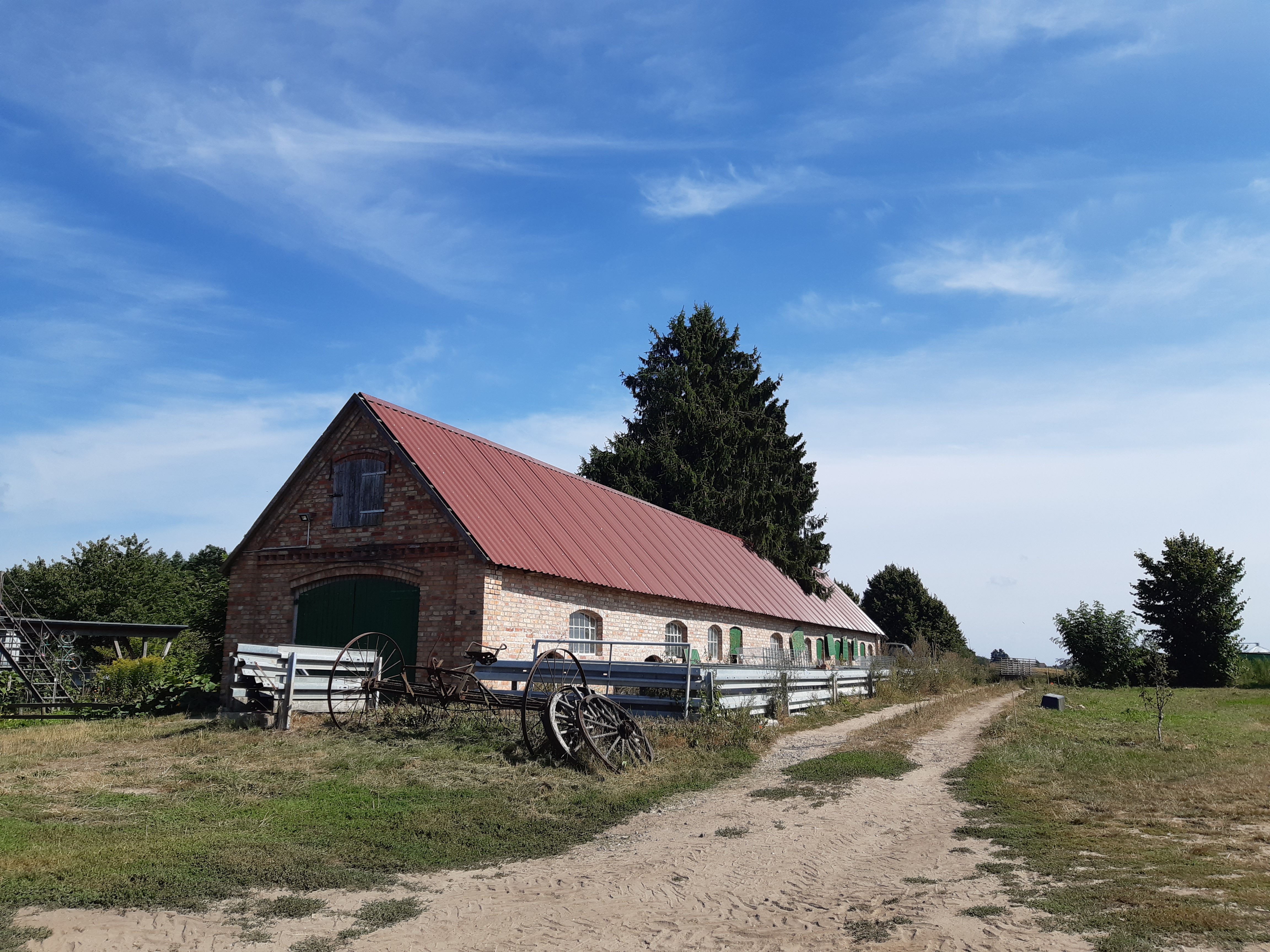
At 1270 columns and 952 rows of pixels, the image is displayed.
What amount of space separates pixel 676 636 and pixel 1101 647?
66.6ft

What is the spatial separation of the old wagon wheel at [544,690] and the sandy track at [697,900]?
2.57 m

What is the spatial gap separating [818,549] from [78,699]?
27584mm

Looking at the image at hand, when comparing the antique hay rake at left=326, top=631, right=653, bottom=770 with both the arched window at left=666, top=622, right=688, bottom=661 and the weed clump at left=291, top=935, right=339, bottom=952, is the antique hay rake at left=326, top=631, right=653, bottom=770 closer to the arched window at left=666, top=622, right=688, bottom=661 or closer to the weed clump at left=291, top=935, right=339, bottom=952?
the weed clump at left=291, top=935, right=339, bottom=952

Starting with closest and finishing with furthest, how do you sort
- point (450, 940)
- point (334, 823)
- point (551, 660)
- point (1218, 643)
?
point (450, 940) → point (334, 823) → point (551, 660) → point (1218, 643)

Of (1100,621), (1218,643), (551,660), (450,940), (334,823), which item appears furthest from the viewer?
(1218,643)

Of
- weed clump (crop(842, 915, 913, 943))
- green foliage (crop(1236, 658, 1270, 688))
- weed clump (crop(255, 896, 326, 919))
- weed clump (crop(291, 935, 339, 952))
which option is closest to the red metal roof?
weed clump (crop(255, 896, 326, 919))

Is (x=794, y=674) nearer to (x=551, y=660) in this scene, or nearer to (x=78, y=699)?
(x=551, y=660)

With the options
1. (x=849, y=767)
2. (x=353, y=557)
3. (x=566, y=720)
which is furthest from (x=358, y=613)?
(x=849, y=767)

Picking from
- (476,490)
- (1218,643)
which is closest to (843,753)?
(476,490)

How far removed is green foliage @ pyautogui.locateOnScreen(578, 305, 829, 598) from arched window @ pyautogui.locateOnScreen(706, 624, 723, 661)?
11.2 meters

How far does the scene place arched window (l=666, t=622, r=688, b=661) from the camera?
23.3 m

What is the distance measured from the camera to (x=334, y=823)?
8789 mm

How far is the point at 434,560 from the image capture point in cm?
1775

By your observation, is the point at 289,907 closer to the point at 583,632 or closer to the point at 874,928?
the point at 874,928
